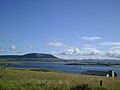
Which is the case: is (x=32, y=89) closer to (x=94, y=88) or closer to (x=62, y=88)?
(x=62, y=88)

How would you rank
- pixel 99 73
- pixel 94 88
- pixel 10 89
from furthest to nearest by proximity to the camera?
pixel 99 73, pixel 94 88, pixel 10 89

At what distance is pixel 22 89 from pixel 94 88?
5.14 meters

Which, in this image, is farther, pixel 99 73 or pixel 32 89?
pixel 99 73

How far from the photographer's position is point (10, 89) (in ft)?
58.0

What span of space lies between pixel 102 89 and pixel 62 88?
2.91m

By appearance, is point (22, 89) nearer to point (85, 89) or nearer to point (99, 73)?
point (85, 89)

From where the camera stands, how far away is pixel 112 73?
244ft

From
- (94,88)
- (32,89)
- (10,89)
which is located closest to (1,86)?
(10,89)

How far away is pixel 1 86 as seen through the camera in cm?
1816

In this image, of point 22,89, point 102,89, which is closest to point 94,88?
point 102,89

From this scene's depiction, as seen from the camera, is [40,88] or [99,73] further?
[99,73]

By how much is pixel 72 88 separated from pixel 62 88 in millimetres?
738

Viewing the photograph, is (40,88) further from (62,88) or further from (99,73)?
(99,73)

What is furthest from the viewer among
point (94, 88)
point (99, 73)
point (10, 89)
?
point (99, 73)
